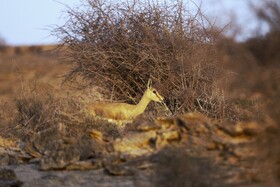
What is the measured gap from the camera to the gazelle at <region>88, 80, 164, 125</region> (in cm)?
1423

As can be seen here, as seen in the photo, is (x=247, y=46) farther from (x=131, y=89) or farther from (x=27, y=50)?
(x=27, y=50)

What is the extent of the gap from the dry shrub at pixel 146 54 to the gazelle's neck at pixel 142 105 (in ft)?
1.81

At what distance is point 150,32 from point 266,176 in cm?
832

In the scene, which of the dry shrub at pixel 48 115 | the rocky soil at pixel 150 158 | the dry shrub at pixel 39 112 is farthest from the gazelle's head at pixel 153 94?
the rocky soil at pixel 150 158

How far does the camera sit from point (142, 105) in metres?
15.0

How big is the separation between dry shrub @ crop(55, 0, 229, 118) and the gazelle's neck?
1.81 ft

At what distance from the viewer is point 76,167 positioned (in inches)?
401

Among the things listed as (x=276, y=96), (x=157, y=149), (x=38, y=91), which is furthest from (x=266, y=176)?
(x=38, y=91)

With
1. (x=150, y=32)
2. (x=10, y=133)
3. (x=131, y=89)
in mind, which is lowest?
(x=10, y=133)

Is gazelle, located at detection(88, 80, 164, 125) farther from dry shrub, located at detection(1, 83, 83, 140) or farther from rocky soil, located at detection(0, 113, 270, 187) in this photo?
rocky soil, located at detection(0, 113, 270, 187)

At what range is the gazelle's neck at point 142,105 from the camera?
14820 mm

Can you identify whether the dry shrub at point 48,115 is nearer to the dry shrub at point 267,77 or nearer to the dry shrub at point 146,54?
the dry shrub at point 146,54

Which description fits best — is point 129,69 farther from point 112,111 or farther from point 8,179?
point 8,179

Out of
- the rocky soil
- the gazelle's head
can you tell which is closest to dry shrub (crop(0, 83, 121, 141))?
the gazelle's head
